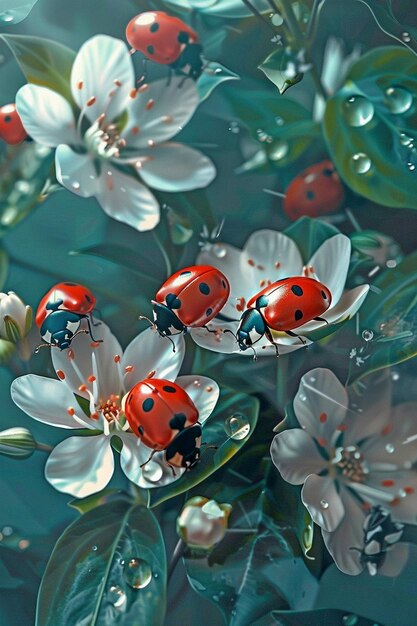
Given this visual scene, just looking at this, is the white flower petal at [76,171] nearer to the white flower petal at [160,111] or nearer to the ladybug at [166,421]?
the white flower petal at [160,111]

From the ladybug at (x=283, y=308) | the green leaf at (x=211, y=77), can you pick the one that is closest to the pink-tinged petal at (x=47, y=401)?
the ladybug at (x=283, y=308)

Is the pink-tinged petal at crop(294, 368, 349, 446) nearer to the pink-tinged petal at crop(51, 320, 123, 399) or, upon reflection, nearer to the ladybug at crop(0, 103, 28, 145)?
the pink-tinged petal at crop(51, 320, 123, 399)

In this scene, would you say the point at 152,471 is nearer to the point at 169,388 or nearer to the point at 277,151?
the point at 169,388

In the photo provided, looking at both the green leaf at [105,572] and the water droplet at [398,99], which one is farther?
the water droplet at [398,99]

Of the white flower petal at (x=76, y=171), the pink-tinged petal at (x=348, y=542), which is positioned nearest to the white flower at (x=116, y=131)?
the white flower petal at (x=76, y=171)

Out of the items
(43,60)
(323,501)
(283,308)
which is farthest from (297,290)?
(43,60)

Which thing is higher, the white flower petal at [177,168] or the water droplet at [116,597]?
the white flower petal at [177,168]

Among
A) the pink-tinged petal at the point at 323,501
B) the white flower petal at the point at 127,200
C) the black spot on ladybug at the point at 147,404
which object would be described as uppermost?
the white flower petal at the point at 127,200

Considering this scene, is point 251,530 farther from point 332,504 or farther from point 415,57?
point 415,57
